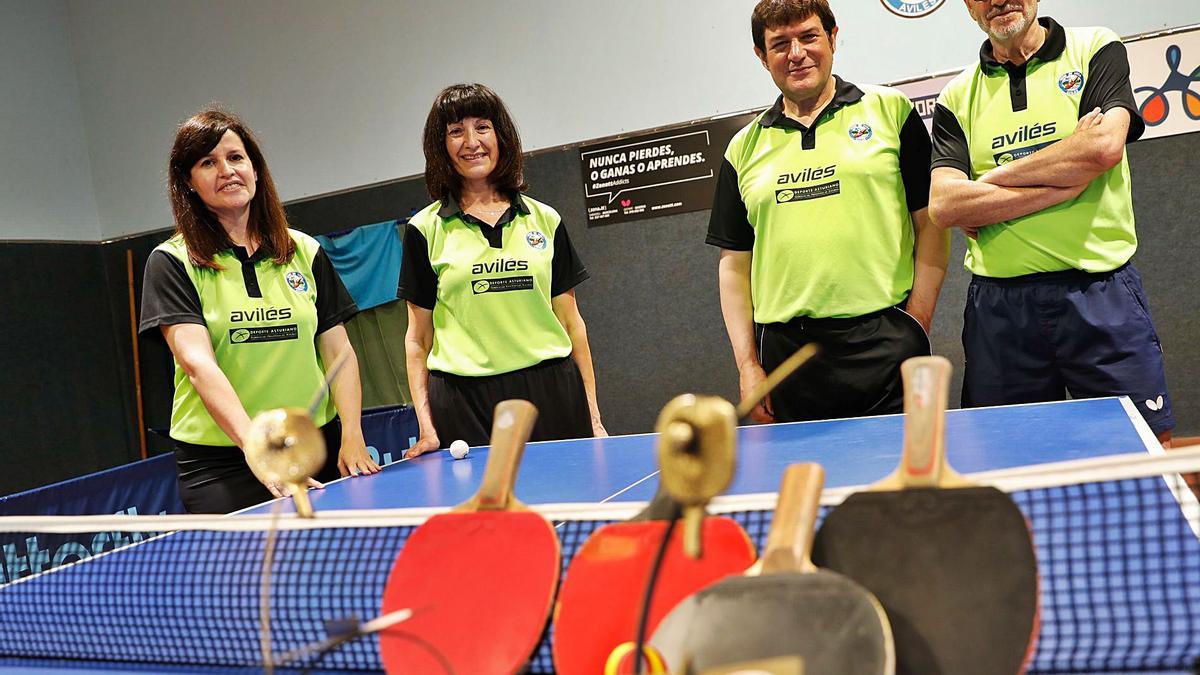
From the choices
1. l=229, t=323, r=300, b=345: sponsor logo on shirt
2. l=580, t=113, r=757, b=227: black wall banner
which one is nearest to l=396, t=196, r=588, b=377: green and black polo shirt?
l=229, t=323, r=300, b=345: sponsor logo on shirt

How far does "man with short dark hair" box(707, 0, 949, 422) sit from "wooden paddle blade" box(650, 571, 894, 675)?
2222 mm

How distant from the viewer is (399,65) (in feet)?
28.3

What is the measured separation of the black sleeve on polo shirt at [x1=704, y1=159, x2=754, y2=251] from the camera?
3.44 m

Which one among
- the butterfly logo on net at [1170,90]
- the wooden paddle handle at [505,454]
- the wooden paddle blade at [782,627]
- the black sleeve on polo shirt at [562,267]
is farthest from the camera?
the butterfly logo on net at [1170,90]

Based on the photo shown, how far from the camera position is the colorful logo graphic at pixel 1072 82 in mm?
3143

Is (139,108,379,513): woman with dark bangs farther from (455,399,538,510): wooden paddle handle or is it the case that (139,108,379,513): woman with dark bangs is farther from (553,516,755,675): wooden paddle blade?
(553,516,755,675): wooden paddle blade

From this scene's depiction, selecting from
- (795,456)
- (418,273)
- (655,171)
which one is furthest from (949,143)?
(655,171)

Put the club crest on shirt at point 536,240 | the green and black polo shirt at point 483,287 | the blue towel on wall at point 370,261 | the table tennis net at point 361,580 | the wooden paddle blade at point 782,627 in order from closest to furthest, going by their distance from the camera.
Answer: the wooden paddle blade at point 782,627, the table tennis net at point 361,580, the green and black polo shirt at point 483,287, the club crest on shirt at point 536,240, the blue towel on wall at point 370,261

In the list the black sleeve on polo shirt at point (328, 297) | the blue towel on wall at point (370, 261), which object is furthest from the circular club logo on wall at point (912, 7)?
the black sleeve on polo shirt at point (328, 297)

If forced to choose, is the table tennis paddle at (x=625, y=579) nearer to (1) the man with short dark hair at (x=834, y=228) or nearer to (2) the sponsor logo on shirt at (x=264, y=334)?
(1) the man with short dark hair at (x=834, y=228)

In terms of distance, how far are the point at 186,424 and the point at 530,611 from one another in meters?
2.25

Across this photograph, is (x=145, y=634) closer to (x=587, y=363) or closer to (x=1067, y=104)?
(x=587, y=363)

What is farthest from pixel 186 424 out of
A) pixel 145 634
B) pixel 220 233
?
pixel 145 634

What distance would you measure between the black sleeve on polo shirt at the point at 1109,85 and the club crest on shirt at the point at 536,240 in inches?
74.6
